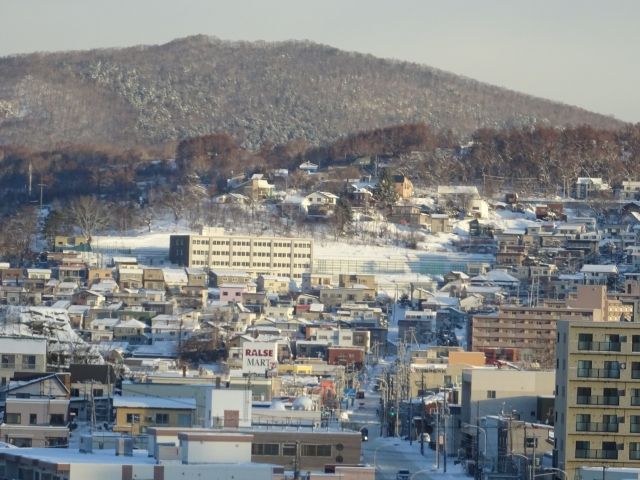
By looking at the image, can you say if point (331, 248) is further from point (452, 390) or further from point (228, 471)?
point (228, 471)

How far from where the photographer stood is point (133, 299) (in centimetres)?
9544

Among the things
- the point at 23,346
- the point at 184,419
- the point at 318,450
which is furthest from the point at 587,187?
the point at 318,450

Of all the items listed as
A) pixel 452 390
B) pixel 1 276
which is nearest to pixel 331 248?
pixel 1 276

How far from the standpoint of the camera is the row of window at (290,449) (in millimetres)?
36625

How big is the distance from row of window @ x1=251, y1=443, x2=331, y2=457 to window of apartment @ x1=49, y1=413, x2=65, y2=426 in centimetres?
879

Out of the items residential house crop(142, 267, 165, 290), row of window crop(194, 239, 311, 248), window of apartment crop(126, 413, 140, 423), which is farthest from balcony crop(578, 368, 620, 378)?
row of window crop(194, 239, 311, 248)

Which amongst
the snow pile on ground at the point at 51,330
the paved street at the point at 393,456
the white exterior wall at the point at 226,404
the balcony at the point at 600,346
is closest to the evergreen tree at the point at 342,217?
the snow pile on ground at the point at 51,330

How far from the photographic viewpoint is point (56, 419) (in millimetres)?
45375

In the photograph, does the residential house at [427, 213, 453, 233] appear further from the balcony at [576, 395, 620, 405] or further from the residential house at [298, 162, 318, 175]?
the balcony at [576, 395, 620, 405]

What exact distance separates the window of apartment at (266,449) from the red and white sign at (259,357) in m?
36.2

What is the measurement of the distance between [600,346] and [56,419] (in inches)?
423

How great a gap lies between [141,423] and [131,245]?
6755 cm

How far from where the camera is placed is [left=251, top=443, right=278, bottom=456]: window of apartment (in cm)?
3641

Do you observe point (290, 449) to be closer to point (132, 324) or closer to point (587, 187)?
point (132, 324)
